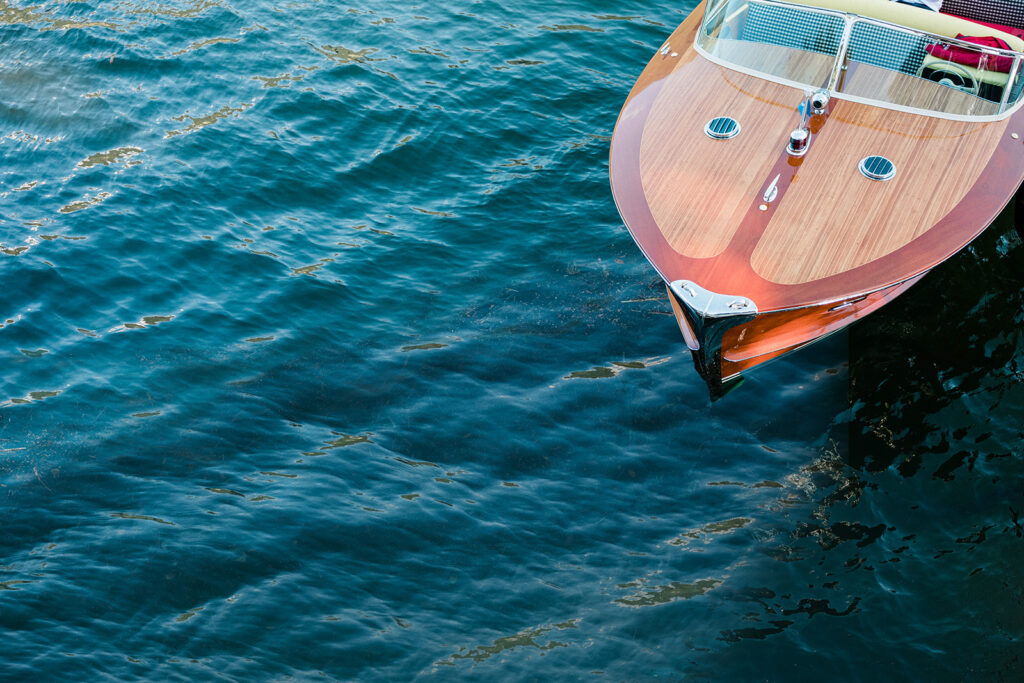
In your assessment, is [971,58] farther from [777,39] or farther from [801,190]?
[801,190]

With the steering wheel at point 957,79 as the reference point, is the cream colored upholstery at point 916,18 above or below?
above

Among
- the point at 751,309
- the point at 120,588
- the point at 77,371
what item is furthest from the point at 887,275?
the point at 77,371

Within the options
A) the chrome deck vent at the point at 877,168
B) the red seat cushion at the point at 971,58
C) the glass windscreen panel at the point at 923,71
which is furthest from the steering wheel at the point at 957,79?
the chrome deck vent at the point at 877,168

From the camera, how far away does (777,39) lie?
943 cm

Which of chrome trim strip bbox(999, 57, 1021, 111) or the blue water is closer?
the blue water

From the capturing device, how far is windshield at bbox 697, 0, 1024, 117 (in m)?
8.84

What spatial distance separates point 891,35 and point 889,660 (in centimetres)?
598

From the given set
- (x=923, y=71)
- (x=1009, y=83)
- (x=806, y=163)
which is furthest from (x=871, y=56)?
(x=806, y=163)

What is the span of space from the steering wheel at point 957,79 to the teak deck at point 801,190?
11 centimetres

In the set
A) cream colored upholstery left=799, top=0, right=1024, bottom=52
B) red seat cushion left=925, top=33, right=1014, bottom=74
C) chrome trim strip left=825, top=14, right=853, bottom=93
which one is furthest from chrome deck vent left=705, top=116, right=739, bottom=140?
red seat cushion left=925, top=33, right=1014, bottom=74

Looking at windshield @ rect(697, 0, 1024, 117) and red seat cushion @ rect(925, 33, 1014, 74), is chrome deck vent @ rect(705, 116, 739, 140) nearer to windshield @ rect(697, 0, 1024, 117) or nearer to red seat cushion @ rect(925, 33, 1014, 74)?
windshield @ rect(697, 0, 1024, 117)

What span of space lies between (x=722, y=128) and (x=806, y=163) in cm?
88

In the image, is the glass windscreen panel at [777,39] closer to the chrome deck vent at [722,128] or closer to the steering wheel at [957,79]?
the chrome deck vent at [722,128]

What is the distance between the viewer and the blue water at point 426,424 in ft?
23.7
